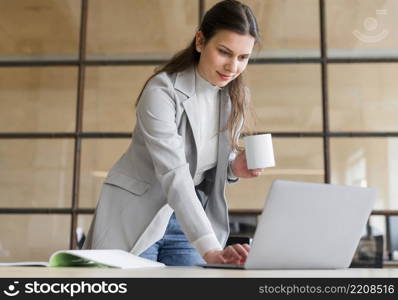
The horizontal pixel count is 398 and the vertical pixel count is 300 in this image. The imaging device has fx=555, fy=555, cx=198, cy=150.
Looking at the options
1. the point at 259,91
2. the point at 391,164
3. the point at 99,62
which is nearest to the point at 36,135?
the point at 99,62

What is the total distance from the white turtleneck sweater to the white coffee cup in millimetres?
178


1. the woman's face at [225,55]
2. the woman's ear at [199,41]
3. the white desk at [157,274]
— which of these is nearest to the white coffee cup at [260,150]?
the woman's face at [225,55]

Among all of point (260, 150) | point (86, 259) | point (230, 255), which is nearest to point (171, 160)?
point (260, 150)

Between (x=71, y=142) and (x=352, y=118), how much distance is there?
170cm

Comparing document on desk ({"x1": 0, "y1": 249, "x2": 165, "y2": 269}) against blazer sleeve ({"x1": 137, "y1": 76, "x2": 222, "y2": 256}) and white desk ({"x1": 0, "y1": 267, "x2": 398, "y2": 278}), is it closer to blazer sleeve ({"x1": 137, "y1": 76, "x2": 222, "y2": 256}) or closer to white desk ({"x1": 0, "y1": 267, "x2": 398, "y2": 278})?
white desk ({"x1": 0, "y1": 267, "x2": 398, "y2": 278})

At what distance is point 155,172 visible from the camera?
1.44m

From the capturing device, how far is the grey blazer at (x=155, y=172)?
1.36 m

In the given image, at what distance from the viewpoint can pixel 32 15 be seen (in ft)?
11.5

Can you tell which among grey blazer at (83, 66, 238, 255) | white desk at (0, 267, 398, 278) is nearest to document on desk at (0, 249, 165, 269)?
white desk at (0, 267, 398, 278)

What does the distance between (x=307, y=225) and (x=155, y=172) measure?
0.64 meters

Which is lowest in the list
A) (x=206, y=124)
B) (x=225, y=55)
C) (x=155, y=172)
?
(x=155, y=172)

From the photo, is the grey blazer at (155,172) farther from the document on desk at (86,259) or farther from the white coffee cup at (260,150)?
the document on desk at (86,259)

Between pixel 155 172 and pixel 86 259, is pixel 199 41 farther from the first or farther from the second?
pixel 86 259

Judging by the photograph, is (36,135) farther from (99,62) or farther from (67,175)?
(99,62)
